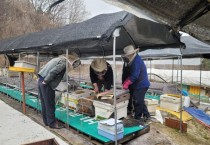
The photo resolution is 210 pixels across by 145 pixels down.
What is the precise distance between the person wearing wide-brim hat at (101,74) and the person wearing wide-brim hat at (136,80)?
2.45 feet

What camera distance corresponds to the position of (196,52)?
736 centimetres

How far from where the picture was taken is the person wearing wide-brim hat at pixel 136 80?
16.0ft

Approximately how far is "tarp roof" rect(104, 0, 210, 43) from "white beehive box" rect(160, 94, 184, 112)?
206 inches

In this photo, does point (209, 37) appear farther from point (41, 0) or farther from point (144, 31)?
point (41, 0)

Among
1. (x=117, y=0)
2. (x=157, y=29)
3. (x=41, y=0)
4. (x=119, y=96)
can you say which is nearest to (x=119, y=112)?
(x=119, y=96)

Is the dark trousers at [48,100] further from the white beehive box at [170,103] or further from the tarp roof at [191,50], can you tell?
the tarp roof at [191,50]

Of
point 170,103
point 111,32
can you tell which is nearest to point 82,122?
point 111,32

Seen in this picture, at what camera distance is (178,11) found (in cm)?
133

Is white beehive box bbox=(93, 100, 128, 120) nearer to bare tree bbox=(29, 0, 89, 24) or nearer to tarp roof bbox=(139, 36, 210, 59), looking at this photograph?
tarp roof bbox=(139, 36, 210, 59)

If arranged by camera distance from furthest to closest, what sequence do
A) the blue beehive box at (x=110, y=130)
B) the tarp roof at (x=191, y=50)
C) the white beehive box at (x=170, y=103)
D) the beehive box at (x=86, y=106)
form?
1. the tarp roof at (x=191, y=50)
2. the white beehive box at (x=170, y=103)
3. the beehive box at (x=86, y=106)
4. the blue beehive box at (x=110, y=130)

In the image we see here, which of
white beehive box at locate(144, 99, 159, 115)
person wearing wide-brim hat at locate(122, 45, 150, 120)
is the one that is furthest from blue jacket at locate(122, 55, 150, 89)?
white beehive box at locate(144, 99, 159, 115)

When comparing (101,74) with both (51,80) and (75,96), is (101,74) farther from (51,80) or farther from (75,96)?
(51,80)

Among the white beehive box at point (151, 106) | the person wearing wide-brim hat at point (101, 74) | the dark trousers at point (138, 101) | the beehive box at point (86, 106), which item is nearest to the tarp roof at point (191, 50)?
the white beehive box at point (151, 106)

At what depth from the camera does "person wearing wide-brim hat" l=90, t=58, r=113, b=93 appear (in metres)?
5.79
